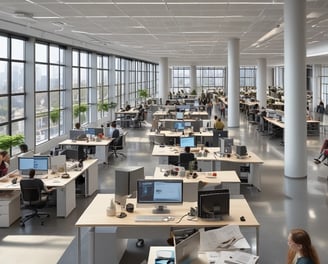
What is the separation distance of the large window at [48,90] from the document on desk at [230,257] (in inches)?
463

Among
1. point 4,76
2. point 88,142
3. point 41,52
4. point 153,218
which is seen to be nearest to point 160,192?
point 153,218

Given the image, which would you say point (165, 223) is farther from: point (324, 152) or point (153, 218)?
point (324, 152)

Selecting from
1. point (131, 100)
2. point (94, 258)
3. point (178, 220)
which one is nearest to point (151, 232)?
point (178, 220)

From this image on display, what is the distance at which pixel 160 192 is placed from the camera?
19.8ft

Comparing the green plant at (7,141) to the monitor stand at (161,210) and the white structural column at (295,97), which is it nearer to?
the monitor stand at (161,210)

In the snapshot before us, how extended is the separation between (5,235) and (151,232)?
2.99 metres

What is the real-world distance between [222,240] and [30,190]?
4.33 m

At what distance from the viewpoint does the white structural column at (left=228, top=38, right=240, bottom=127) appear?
20.0m

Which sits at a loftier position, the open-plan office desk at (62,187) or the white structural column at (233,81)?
the white structural column at (233,81)

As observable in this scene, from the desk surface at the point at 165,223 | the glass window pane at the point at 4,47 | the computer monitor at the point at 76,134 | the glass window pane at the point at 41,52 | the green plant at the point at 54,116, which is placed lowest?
the desk surface at the point at 165,223

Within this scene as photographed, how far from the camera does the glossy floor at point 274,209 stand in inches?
260

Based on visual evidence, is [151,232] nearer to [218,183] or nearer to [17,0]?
[218,183]

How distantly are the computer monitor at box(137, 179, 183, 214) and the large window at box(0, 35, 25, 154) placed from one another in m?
7.80

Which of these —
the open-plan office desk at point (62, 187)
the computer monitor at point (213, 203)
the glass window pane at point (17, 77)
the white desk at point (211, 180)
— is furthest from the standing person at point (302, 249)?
the glass window pane at point (17, 77)
